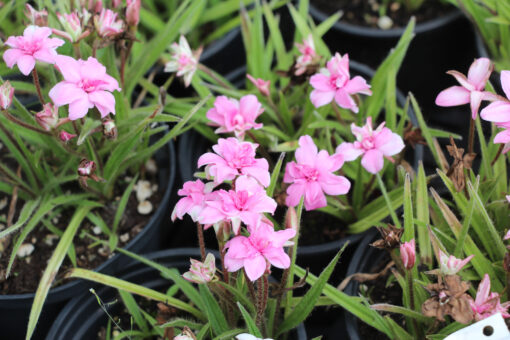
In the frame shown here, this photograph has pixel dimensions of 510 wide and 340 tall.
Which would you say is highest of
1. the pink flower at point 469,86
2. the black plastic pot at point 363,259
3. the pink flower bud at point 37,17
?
the pink flower bud at point 37,17

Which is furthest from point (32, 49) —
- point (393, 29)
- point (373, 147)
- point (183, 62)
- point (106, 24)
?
point (393, 29)

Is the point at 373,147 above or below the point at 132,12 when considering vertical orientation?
below

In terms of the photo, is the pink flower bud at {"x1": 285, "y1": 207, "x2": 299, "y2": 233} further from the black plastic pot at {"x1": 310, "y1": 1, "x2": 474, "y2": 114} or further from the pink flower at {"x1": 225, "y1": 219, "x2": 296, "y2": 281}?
the black plastic pot at {"x1": 310, "y1": 1, "x2": 474, "y2": 114}

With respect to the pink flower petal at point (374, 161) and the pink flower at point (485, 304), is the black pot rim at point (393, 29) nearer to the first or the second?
the pink flower petal at point (374, 161)

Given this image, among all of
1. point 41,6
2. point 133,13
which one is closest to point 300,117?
point 133,13

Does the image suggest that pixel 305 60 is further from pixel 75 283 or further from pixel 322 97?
pixel 75 283

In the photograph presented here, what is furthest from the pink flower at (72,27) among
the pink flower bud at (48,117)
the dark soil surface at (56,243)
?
the dark soil surface at (56,243)
